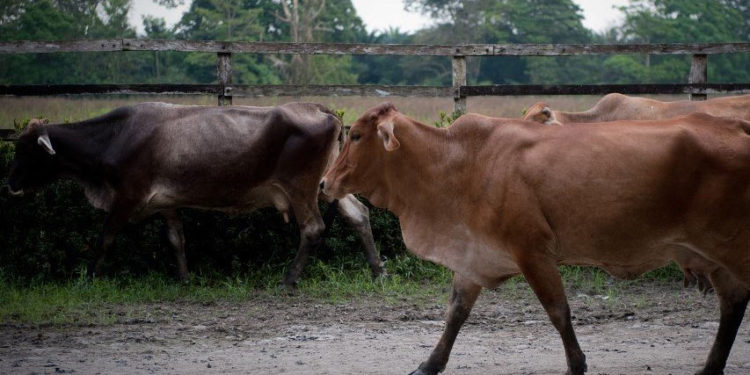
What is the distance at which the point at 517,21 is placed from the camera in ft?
169

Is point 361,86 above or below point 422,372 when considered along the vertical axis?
above

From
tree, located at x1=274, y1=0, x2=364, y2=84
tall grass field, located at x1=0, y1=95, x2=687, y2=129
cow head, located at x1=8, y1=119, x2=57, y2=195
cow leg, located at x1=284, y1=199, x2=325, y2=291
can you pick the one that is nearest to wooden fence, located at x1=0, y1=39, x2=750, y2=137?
tall grass field, located at x1=0, y1=95, x2=687, y2=129

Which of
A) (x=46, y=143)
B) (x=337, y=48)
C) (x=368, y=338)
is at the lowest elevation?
(x=368, y=338)

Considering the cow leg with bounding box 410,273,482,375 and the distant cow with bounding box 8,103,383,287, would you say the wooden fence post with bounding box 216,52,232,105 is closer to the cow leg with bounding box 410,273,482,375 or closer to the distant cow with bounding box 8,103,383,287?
the distant cow with bounding box 8,103,383,287

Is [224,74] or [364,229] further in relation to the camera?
Result: [224,74]

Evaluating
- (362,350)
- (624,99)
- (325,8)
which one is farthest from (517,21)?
(362,350)

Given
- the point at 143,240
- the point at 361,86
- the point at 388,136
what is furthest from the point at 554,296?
the point at 361,86

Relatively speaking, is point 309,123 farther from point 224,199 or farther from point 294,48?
point 294,48

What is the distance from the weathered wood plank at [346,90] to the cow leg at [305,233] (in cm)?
209

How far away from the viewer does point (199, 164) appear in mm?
8914

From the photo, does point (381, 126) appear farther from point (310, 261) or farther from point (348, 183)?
point (310, 261)

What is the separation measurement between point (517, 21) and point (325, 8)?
12075 millimetres

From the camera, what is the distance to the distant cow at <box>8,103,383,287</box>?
8914 mm

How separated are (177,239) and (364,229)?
175 centimetres
